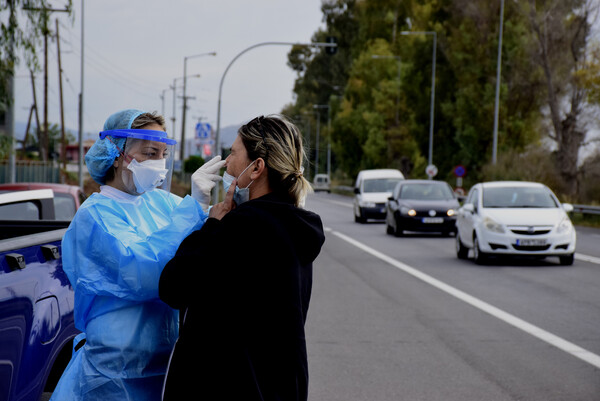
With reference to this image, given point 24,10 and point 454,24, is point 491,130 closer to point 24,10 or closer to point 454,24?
point 454,24

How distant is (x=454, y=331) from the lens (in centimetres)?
978

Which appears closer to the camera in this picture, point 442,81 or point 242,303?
point 242,303

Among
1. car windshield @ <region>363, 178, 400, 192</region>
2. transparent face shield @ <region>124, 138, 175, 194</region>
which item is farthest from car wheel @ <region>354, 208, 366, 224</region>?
transparent face shield @ <region>124, 138, 175, 194</region>

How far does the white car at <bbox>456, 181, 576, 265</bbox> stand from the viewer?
17266 mm

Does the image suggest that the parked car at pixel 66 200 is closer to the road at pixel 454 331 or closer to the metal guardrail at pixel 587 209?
the road at pixel 454 331

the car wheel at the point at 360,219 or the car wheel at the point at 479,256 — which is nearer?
the car wheel at the point at 479,256

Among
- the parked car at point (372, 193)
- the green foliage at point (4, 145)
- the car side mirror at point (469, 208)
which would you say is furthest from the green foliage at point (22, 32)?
the parked car at point (372, 193)

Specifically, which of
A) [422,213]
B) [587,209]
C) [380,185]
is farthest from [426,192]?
[587,209]

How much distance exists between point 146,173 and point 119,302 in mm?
461

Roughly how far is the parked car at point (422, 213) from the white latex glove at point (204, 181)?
23445 mm

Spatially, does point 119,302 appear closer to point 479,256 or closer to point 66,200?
point 66,200

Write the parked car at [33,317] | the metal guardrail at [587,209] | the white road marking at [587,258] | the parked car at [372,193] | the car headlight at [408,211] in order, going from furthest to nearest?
the parked car at [372,193], the metal guardrail at [587,209], the car headlight at [408,211], the white road marking at [587,258], the parked car at [33,317]

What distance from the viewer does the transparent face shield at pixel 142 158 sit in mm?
3193

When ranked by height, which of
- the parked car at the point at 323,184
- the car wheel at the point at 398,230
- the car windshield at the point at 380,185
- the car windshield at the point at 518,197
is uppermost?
the car windshield at the point at 518,197
